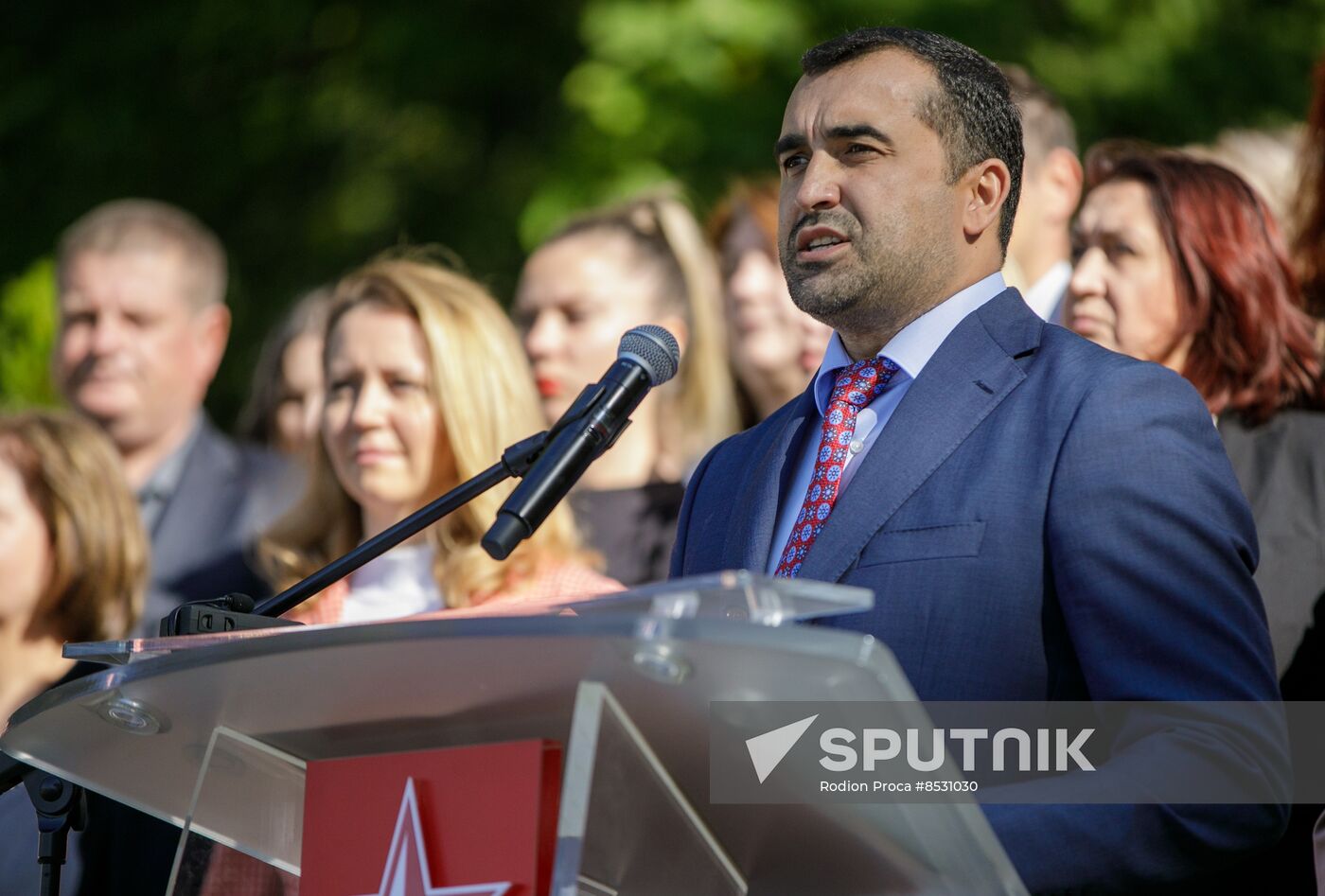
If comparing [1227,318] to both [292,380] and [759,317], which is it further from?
[292,380]

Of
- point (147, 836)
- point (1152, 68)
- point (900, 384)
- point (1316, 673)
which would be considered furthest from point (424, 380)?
point (1152, 68)

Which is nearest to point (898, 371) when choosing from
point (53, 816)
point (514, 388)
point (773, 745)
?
point (773, 745)

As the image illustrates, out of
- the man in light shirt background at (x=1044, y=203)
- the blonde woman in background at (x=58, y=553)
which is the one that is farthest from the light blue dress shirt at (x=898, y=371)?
the blonde woman in background at (x=58, y=553)

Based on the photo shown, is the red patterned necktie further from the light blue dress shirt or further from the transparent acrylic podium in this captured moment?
the transparent acrylic podium

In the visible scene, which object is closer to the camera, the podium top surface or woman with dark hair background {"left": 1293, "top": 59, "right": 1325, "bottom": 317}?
the podium top surface

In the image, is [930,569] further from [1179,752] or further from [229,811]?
[229,811]

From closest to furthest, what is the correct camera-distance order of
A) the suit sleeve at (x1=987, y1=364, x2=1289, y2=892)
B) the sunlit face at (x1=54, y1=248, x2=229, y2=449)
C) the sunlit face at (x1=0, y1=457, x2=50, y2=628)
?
the suit sleeve at (x1=987, y1=364, x2=1289, y2=892) < the sunlit face at (x1=0, y1=457, x2=50, y2=628) < the sunlit face at (x1=54, y1=248, x2=229, y2=449)

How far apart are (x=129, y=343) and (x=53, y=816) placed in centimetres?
381

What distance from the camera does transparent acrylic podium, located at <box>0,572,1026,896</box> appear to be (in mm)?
1678

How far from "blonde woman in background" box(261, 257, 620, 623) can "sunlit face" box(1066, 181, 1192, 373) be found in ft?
4.26

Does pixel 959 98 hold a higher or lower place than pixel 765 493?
higher

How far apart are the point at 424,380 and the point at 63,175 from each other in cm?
548

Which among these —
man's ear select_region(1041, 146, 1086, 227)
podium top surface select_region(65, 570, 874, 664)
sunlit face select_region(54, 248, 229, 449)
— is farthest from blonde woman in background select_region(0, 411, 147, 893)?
podium top surface select_region(65, 570, 874, 664)

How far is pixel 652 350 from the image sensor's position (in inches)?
93.9
